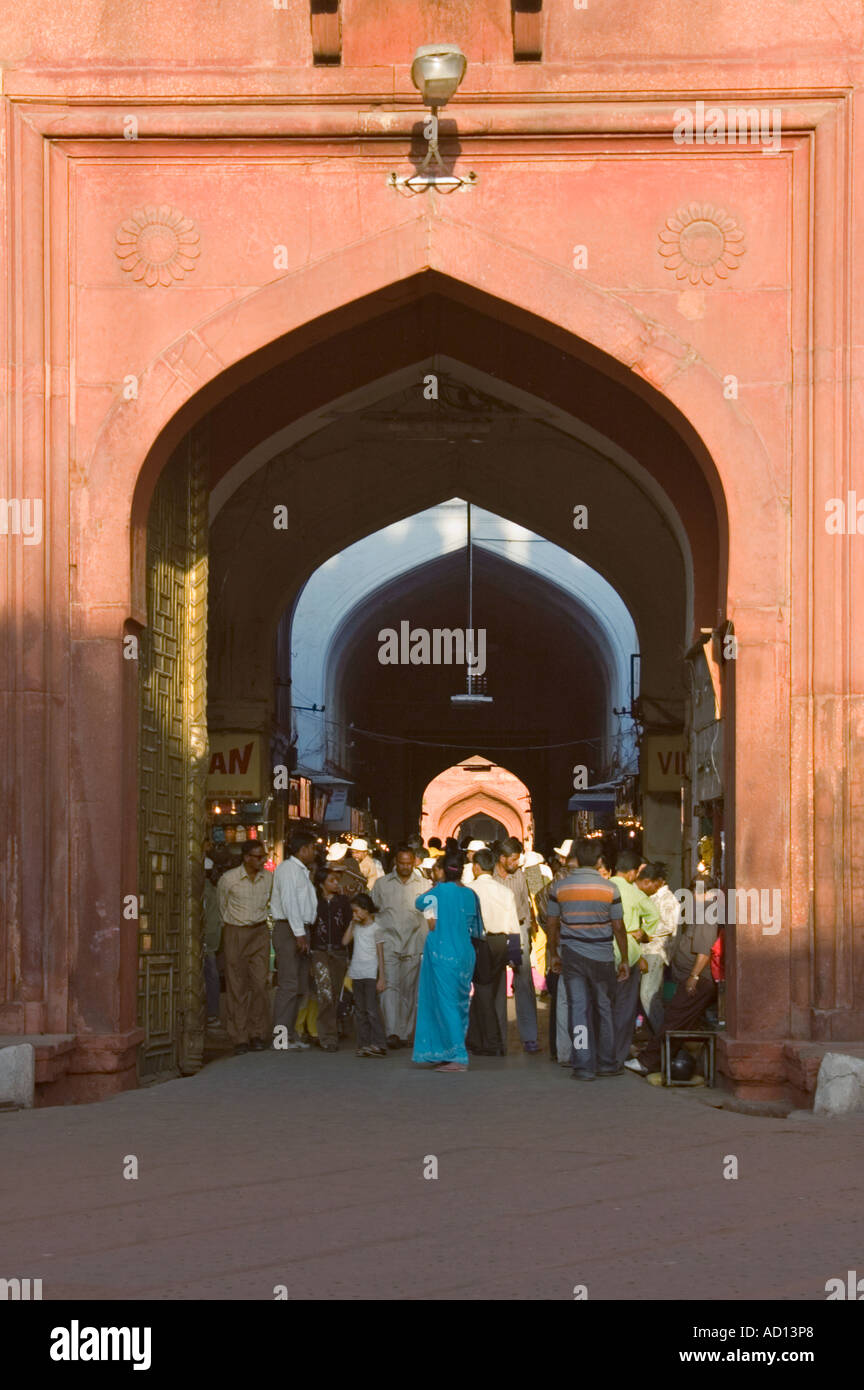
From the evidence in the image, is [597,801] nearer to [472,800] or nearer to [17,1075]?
[17,1075]

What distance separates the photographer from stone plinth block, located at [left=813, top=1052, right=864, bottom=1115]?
26.5ft

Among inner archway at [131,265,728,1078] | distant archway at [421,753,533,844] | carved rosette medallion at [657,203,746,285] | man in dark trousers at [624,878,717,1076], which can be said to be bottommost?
distant archway at [421,753,533,844]

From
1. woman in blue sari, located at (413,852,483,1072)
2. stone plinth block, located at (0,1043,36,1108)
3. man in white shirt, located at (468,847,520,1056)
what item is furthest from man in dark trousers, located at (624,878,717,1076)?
stone plinth block, located at (0,1043,36,1108)

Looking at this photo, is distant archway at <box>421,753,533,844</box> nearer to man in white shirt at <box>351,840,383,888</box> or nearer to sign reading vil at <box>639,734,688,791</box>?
sign reading vil at <box>639,734,688,791</box>

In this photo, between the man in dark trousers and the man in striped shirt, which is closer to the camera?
the man in dark trousers

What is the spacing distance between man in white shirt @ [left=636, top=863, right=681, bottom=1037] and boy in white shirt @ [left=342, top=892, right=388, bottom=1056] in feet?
4.85

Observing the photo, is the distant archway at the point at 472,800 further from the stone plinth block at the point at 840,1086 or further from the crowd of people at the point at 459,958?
the stone plinth block at the point at 840,1086

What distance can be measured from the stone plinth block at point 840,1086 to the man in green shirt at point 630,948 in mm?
2147

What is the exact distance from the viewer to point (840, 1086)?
319 inches

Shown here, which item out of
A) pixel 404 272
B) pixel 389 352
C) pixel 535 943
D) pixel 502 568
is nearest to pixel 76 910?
pixel 404 272

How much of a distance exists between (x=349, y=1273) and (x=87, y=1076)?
424cm

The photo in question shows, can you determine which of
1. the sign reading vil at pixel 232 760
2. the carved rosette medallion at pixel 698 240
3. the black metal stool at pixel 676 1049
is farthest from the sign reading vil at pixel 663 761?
the carved rosette medallion at pixel 698 240

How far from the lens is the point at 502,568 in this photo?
2378 cm

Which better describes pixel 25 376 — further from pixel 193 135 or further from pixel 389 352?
pixel 389 352
